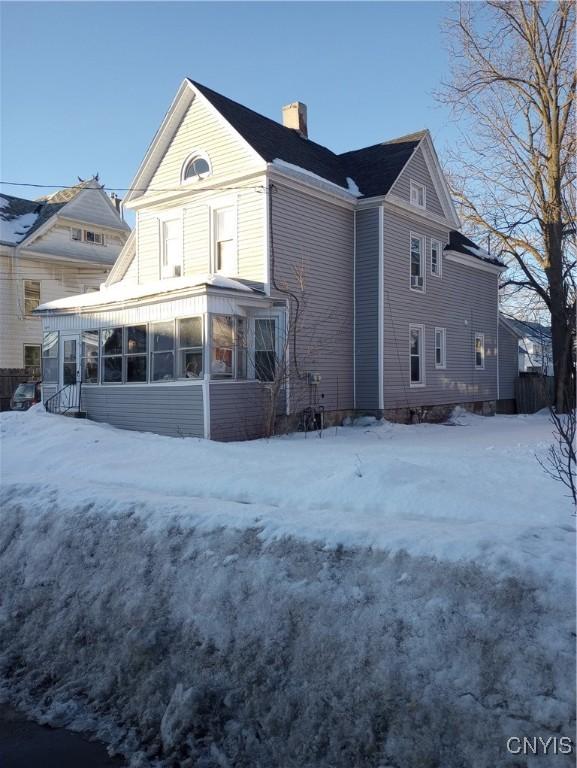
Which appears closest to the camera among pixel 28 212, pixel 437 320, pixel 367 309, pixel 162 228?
pixel 367 309

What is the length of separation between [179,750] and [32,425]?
411 inches

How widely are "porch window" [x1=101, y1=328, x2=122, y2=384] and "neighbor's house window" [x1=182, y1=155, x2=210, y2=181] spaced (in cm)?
480

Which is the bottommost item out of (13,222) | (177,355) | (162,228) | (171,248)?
(177,355)

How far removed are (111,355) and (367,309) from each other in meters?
7.15

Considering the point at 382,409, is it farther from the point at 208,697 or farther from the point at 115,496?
the point at 208,697

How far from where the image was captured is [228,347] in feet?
47.6

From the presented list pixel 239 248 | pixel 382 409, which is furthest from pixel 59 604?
pixel 382 409

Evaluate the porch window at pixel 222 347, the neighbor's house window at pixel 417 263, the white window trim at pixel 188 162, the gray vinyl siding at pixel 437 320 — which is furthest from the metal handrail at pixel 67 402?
the neighbor's house window at pixel 417 263

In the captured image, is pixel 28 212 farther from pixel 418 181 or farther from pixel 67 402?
pixel 418 181

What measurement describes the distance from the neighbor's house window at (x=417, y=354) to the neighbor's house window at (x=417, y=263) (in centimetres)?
126

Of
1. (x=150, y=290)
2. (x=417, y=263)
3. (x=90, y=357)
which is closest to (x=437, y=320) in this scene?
(x=417, y=263)

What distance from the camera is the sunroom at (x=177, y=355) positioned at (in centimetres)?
1402

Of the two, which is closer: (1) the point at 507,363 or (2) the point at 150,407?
(2) the point at 150,407

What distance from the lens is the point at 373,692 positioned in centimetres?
432
